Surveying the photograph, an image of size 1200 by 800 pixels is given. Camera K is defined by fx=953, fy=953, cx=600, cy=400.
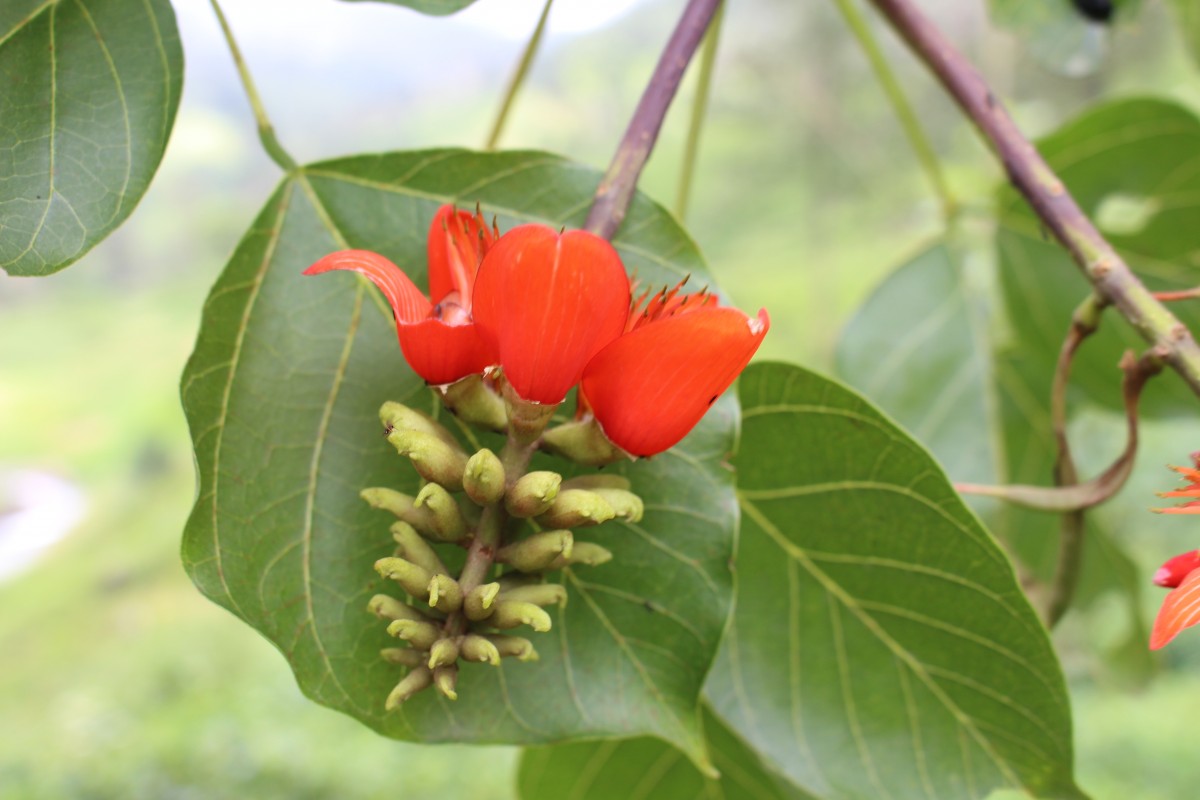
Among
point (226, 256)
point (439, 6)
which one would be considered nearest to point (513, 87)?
point (439, 6)

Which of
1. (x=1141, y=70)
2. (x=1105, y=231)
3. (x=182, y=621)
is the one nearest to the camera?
(x=1105, y=231)

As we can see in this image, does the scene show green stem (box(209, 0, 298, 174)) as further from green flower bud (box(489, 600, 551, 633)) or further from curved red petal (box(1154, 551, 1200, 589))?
curved red petal (box(1154, 551, 1200, 589))

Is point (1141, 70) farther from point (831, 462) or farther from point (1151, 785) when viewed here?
point (831, 462)

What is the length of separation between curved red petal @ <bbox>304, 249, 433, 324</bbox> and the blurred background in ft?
10.7

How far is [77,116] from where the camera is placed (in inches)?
20.1

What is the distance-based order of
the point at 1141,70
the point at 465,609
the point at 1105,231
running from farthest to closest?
the point at 1141,70 < the point at 1105,231 < the point at 465,609

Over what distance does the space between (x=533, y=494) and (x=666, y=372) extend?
0.24ft

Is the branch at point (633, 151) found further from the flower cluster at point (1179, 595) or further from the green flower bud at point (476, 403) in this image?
the flower cluster at point (1179, 595)

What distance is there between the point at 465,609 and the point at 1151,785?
11.2 feet

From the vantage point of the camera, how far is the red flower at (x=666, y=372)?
1.26 feet

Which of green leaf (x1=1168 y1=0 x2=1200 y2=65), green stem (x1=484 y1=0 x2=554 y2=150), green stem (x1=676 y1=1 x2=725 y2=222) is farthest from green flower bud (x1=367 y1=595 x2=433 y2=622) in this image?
green leaf (x1=1168 y1=0 x2=1200 y2=65)

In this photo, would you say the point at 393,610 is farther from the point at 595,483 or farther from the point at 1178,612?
the point at 1178,612

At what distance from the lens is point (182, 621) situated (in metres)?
4.70

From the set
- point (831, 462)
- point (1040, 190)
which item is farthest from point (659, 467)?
point (1040, 190)
